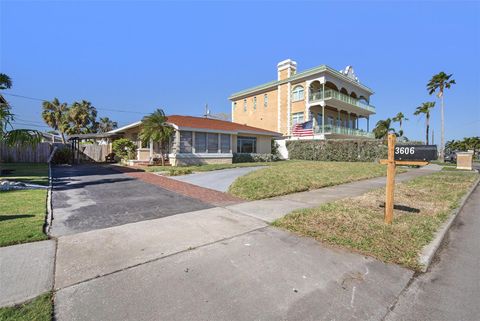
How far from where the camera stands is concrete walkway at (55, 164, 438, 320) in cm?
239

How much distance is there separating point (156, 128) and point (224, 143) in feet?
21.5

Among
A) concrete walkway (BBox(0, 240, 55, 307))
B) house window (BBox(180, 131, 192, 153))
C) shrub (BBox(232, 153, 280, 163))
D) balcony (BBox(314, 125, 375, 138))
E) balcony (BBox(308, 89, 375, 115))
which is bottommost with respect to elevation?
concrete walkway (BBox(0, 240, 55, 307))

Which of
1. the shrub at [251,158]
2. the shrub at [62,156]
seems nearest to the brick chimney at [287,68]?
the shrub at [251,158]

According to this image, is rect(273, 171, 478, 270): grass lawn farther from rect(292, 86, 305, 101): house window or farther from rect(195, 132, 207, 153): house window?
rect(292, 86, 305, 101): house window

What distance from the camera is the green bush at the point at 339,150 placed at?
24203 mm

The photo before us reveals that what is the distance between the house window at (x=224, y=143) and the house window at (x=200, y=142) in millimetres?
1690

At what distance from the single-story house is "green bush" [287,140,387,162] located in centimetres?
637

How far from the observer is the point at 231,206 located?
659 cm

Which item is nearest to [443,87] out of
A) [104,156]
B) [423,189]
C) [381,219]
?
[423,189]

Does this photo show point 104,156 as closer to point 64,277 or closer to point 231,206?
point 231,206

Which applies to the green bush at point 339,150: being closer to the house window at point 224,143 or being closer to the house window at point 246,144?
the house window at point 246,144

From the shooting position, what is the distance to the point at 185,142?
19.1 metres

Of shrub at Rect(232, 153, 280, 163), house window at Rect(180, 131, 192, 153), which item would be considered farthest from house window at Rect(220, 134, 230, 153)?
house window at Rect(180, 131, 192, 153)

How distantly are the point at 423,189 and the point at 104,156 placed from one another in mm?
25190
